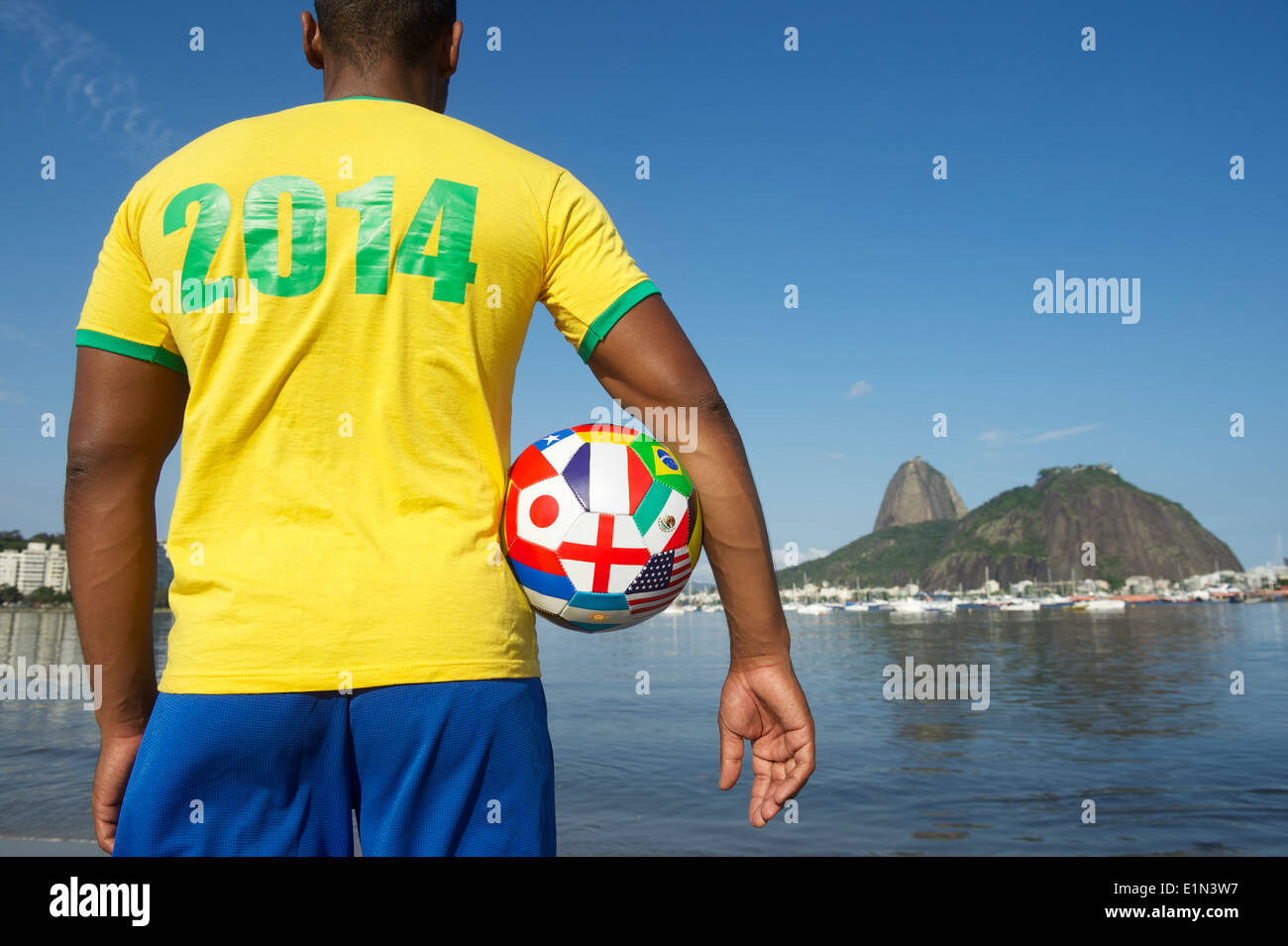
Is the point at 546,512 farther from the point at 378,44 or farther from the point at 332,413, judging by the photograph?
the point at 378,44

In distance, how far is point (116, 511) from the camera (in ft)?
5.68

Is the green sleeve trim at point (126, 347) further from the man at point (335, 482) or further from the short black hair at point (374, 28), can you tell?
the short black hair at point (374, 28)

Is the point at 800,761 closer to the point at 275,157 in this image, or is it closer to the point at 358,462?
the point at 358,462

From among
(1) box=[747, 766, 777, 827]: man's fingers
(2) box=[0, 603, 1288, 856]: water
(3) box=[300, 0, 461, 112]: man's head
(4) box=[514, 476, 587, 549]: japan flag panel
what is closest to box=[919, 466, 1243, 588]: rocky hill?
(2) box=[0, 603, 1288, 856]: water

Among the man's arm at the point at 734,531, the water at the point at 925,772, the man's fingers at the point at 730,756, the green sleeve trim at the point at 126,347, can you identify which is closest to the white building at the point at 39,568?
the water at the point at 925,772

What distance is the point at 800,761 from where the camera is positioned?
1836mm

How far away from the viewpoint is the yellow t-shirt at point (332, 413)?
59.1 inches

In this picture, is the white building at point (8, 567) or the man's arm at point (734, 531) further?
the white building at point (8, 567)

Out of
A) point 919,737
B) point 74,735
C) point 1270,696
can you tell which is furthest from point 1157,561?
point 74,735

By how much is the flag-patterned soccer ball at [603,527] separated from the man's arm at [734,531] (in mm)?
135

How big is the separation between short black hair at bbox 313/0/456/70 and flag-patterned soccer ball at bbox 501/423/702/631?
38.9 inches
